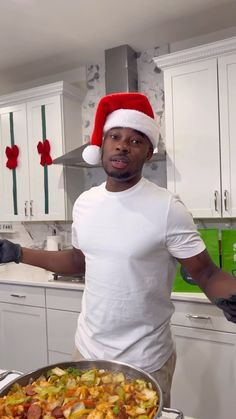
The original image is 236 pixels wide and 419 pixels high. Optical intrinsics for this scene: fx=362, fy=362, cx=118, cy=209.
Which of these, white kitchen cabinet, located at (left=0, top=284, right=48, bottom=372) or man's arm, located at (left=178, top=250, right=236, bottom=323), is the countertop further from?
man's arm, located at (left=178, top=250, right=236, bottom=323)

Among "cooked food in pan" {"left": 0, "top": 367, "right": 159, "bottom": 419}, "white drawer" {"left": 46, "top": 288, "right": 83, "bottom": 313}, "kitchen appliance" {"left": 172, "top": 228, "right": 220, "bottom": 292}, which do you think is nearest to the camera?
"cooked food in pan" {"left": 0, "top": 367, "right": 159, "bottom": 419}

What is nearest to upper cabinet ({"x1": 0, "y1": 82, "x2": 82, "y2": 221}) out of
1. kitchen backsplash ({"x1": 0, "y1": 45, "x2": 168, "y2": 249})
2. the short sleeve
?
kitchen backsplash ({"x1": 0, "y1": 45, "x2": 168, "y2": 249})

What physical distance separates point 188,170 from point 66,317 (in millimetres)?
1221

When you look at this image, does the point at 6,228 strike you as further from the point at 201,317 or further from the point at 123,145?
the point at 123,145

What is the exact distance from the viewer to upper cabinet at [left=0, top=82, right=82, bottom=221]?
9.12 feet

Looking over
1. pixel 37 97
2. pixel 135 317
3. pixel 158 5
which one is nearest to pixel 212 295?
pixel 135 317

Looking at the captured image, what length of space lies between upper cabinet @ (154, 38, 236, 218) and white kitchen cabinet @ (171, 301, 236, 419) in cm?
61

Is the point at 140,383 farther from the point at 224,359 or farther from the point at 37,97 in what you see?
the point at 37,97

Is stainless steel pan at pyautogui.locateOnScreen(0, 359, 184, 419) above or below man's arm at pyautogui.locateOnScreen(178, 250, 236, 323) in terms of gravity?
below

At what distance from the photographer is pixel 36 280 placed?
8.28ft

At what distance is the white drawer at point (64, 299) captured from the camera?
90.8 inches

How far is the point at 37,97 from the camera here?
2.83 m

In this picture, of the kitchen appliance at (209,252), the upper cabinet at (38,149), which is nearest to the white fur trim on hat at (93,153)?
the kitchen appliance at (209,252)

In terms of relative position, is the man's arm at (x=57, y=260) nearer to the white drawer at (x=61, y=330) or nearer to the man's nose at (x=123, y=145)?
the man's nose at (x=123, y=145)
